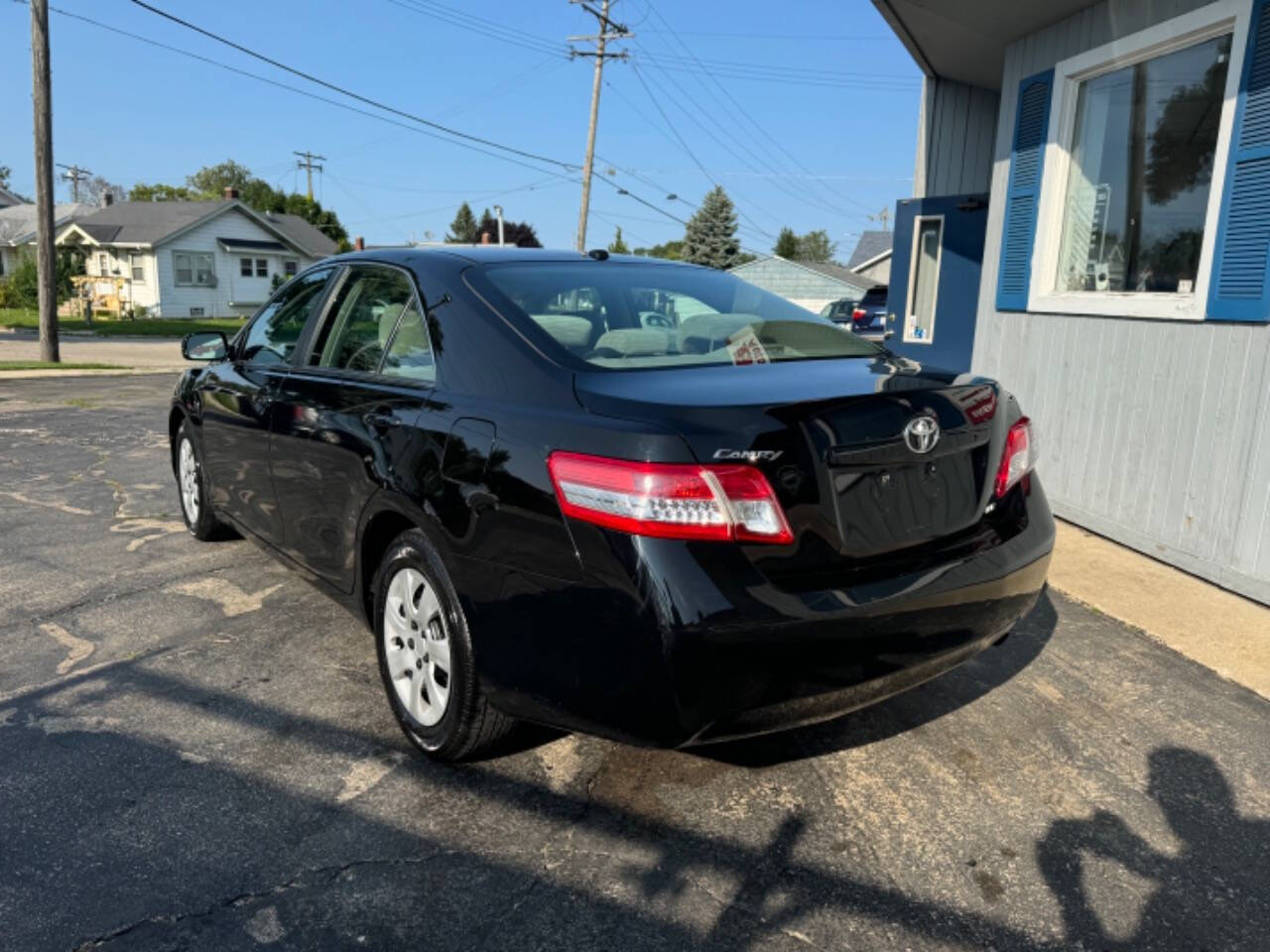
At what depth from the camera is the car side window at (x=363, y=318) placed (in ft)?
10.9

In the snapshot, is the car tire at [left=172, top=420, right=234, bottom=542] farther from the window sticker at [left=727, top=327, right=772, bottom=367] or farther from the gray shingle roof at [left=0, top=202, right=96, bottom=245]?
the gray shingle roof at [left=0, top=202, right=96, bottom=245]

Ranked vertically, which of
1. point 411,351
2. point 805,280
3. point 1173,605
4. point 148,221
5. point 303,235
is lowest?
point 1173,605

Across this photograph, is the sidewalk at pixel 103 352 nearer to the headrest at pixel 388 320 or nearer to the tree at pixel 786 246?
the headrest at pixel 388 320

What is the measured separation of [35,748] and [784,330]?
2.83 m

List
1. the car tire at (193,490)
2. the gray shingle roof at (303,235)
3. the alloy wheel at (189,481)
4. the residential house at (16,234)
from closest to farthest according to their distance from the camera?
1. the car tire at (193,490)
2. the alloy wheel at (189,481)
3. the residential house at (16,234)
4. the gray shingle roof at (303,235)

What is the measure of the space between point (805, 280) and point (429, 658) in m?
61.7

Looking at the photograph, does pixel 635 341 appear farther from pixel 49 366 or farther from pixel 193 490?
pixel 49 366

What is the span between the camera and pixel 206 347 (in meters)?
4.77

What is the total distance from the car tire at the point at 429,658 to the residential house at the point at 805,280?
58.5 meters

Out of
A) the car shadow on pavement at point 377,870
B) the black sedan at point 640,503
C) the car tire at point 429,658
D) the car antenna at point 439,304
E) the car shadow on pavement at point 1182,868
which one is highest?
the car antenna at point 439,304

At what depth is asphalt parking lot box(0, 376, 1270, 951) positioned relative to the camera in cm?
221

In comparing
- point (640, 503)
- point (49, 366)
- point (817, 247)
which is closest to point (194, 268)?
point (49, 366)

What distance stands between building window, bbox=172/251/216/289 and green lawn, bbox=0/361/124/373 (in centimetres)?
2432

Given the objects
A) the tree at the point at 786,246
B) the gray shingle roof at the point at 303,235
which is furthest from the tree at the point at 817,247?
the gray shingle roof at the point at 303,235
